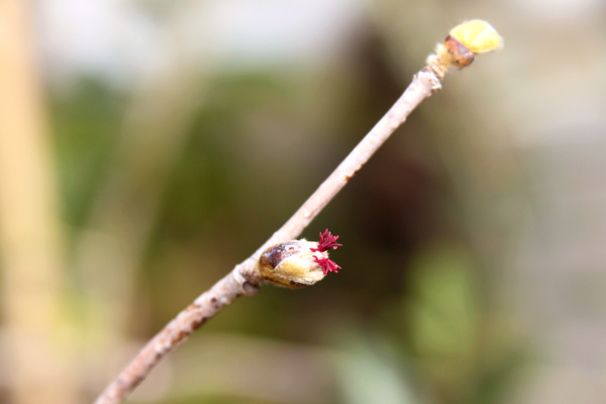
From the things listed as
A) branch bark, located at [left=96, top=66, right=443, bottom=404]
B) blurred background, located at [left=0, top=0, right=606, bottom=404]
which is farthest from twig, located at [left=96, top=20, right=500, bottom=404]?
blurred background, located at [left=0, top=0, right=606, bottom=404]

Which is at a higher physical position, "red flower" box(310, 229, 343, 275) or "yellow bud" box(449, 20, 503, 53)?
"yellow bud" box(449, 20, 503, 53)

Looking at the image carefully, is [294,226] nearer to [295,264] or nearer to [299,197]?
[295,264]

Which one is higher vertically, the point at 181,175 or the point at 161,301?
the point at 181,175

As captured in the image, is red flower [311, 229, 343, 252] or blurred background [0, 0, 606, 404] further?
blurred background [0, 0, 606, 404]

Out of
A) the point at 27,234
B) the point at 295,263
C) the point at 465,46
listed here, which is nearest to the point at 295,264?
the point at 295,263

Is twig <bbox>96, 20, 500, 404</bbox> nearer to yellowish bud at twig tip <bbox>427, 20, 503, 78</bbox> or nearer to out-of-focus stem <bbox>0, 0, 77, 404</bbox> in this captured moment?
yellowish bud at twig tip <bbox>427, 20, 503, 78</bbox>

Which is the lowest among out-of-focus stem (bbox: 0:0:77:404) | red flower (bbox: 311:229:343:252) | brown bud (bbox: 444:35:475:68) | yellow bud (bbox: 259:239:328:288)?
yellow bud (bbox: 259:239:328:288)

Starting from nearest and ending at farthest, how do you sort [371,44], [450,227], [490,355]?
[490,355] < [450,227] < [371,44]

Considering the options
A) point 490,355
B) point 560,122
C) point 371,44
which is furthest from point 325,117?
point 490,355

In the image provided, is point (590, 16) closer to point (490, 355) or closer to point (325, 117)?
point (325, 117)
